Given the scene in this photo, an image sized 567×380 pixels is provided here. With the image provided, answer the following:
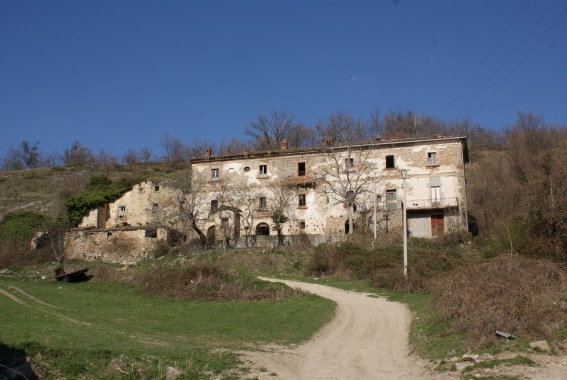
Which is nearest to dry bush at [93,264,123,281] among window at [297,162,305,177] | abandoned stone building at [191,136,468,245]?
abandoned stone building at [191,136,468,245]

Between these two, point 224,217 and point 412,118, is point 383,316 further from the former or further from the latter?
point 412,118

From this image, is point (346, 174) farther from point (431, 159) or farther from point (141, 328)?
point (141, 328)

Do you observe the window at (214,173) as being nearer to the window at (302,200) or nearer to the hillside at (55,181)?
the window at (302,200)

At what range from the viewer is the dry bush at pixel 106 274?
32219 mm

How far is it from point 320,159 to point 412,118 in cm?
3612

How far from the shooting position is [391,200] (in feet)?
149

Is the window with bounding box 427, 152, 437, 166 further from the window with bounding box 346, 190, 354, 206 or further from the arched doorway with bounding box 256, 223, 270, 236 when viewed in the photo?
the arched doorway with bounding box 256, 223, 270, 236

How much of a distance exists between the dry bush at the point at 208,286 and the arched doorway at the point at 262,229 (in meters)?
19.7

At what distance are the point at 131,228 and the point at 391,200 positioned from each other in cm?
2244

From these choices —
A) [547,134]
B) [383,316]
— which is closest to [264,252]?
[383,316]

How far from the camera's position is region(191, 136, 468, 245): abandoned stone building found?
4381 cm

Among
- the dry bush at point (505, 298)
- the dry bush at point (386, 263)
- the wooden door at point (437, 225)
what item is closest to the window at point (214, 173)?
the dry bush at point (386, 263)

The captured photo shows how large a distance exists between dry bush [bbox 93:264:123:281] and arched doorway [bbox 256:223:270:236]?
56.6ft

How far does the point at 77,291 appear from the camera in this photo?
29.0 meters
